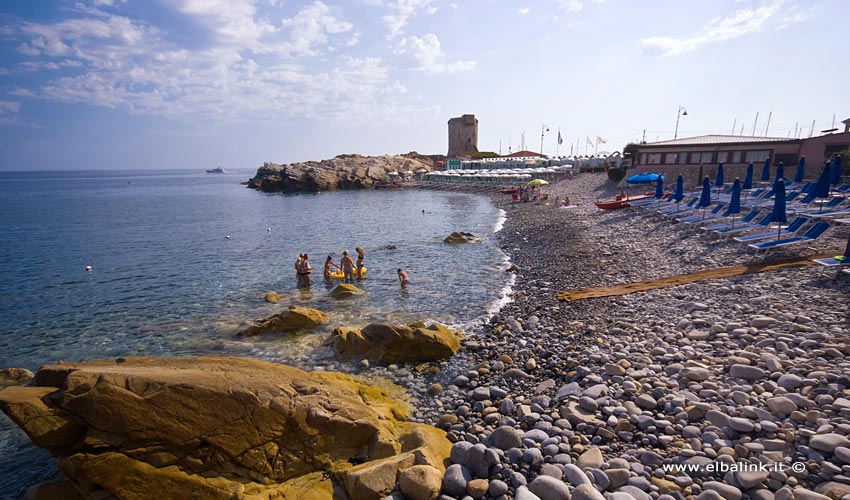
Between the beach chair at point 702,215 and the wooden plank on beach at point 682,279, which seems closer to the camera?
the wooden plank on beach at point 682,279

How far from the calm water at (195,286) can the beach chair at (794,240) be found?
9935mm

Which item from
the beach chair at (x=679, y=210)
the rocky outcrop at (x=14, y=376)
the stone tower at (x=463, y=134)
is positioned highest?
the stone tower at (x=463, y=134)

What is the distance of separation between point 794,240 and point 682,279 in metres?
4.68

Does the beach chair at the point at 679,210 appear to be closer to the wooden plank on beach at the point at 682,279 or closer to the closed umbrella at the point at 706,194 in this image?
the closed umbrella at the point at 706,194

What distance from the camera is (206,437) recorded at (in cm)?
649

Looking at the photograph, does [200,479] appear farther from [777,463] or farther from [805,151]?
[805,151]

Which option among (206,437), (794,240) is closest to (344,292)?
(206,437)

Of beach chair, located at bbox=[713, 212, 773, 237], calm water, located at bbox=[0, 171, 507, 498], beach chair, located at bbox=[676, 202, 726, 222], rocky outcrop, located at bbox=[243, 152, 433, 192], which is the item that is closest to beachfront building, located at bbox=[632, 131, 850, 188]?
beach chair, located at bbox=[676, 202, 726, 222]

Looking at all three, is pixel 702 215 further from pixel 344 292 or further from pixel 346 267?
pixel 344 292

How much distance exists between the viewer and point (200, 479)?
6309mm

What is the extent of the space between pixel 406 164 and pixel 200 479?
12415cm

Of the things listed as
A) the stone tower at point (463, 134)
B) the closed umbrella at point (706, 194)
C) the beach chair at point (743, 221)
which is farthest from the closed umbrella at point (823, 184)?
the stone tower at point (463, 134)

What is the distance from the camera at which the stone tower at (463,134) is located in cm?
13088

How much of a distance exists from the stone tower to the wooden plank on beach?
122 meters
